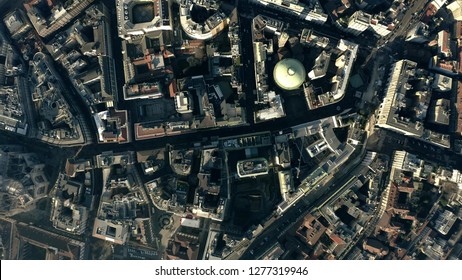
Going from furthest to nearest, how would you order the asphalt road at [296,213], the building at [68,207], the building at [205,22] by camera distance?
the building at [68,207] < the asphalt road at [296,213] < the building at [205,22]

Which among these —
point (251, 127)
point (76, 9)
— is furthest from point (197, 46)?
point (76, 9)

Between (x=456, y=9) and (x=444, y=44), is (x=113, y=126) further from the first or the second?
(x=456, y=9)

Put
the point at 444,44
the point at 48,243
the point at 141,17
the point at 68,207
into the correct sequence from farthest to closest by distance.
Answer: the point at 48,243
the point at 141,17
the point at 68,207
the point at 444,44

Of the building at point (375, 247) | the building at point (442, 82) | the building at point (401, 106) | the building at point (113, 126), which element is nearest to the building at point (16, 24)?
the building at point (113, 126)

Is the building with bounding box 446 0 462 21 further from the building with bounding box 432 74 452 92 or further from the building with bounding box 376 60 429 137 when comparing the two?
the building with bounding box 376 60 429 137

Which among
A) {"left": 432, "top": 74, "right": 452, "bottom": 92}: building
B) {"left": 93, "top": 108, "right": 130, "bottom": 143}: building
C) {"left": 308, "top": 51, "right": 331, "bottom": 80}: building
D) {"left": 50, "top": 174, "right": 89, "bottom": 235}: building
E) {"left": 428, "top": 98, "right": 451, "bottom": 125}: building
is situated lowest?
{"left": 50, "top": 174, "right": 89, "bottom": 235}: building

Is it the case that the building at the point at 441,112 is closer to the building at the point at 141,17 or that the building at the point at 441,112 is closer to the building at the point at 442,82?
the building at the point at 442,82

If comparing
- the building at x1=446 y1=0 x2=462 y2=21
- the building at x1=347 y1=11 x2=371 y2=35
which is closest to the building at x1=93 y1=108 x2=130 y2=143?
the building at x1=347 y1=11 x2=371 y2=35

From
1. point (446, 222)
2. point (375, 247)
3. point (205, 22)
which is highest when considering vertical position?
point (205, 22)

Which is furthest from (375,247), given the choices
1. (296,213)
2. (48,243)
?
(48,243)
